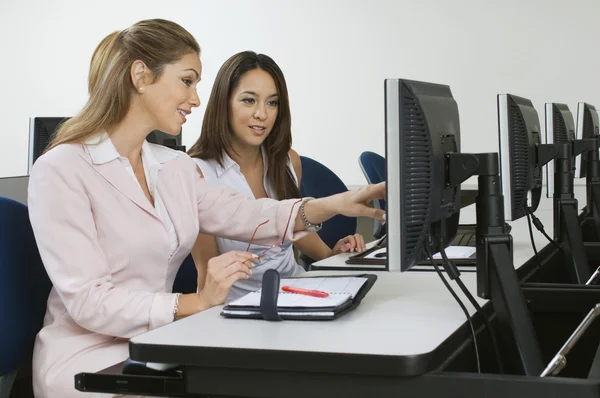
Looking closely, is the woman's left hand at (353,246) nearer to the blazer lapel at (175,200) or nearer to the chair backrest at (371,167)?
the blazer lapel at (175,200)

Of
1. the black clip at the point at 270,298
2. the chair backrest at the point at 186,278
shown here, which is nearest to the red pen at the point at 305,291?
the black clip at the point at 270,298

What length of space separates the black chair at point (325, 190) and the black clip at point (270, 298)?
5.57ft

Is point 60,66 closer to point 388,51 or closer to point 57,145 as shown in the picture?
point 388,51

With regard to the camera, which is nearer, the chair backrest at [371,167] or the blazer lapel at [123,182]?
the blazer lapel at [123,182]

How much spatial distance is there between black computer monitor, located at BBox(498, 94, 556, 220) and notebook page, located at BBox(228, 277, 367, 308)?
426mm

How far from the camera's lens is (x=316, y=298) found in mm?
1487

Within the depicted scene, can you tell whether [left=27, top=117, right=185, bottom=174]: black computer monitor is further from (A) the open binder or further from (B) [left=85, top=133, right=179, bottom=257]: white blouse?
(A) the open binder

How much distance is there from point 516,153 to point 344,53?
12.1ft

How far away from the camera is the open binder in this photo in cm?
140

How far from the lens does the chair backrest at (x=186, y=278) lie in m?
2.30

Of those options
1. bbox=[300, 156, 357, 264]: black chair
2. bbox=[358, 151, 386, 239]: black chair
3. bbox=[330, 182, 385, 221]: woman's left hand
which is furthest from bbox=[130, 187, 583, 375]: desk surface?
bbox=[358, 151, 386, 239]: black chair

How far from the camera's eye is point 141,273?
181 cm

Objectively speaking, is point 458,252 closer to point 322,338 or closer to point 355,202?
point 355,202

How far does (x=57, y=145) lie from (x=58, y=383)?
20.0 inches
